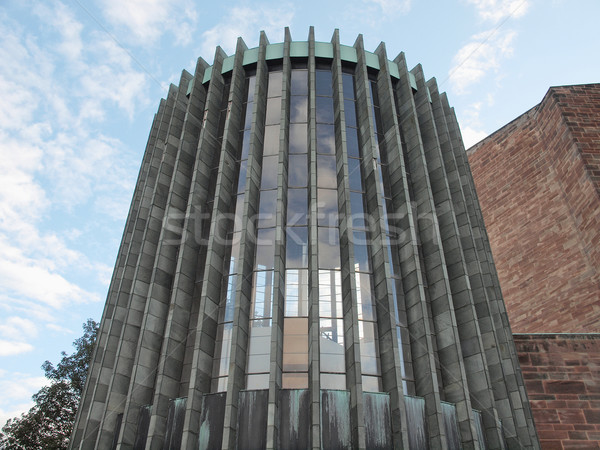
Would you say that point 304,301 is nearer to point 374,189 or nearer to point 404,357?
point 404,357

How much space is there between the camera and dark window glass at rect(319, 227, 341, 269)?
1820 cm

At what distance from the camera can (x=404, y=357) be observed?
55.2 feet

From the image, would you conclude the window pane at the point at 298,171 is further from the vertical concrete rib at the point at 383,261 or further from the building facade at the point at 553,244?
the building facade at the point at 553,244

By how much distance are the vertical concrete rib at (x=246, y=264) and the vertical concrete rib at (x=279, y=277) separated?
1.08 metres

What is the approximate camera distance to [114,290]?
21406 mm

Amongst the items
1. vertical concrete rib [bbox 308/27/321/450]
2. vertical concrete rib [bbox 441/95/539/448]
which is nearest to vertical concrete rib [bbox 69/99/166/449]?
vertical concrete rib [bbox 308/27/321/450]

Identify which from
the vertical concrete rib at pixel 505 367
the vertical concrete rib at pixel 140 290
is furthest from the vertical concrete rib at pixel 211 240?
the vertical concrete rib at pixel 505 367

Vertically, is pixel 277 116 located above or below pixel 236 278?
above

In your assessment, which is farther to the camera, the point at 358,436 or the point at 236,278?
the point at 236,278

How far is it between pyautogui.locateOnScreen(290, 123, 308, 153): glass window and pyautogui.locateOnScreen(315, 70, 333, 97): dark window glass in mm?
2213

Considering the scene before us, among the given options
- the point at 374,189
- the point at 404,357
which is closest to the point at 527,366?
the point at 404,357

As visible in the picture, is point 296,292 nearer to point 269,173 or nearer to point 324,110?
point 269,173

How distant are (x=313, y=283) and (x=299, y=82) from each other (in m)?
10.7

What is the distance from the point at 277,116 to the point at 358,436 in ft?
44.4
